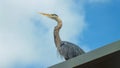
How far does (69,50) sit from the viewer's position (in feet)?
36.2

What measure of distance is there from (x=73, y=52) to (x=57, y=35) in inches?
57.1

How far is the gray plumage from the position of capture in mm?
10800

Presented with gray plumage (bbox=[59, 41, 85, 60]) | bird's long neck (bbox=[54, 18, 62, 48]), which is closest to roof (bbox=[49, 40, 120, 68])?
gray plumage (bbox=[59, 41, 85, 60])

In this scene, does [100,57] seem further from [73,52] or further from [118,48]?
[73,52]

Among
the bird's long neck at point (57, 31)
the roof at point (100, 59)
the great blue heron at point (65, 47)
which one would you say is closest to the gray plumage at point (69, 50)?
the great blue heron at point (65, 47)

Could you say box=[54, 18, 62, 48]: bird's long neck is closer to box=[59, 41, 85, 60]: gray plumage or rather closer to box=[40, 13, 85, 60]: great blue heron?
box=[40, 13, 85, 60]: great blue heron

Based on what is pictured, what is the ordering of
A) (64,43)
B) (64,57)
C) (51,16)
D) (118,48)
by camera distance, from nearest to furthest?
(118,48) → (64,57) → (64,43) → (51,16)

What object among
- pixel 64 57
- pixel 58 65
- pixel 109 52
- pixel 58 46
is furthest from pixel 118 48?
pixel 58 46

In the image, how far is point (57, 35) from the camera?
1221 cm

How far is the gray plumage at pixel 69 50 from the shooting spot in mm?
10800

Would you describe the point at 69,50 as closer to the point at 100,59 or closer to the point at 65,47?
the point at 65,47

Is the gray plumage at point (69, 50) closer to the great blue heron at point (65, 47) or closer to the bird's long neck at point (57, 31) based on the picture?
the great blue heron at point (65, 47)

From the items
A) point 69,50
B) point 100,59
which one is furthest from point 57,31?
point 100,59

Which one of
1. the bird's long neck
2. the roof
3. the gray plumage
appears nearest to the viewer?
the roof
